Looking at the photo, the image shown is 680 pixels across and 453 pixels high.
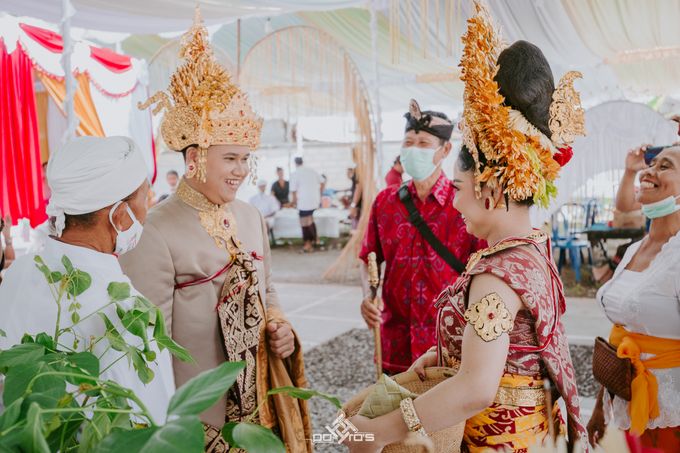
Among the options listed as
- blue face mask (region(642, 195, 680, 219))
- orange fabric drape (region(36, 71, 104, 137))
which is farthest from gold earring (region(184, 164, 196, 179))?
orange fabric drape (region(36, 71, 104, 137))

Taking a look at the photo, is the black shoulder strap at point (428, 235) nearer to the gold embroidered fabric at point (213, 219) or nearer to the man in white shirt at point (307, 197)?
the gold embroidered fabric at point (213, 219)

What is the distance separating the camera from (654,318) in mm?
2070

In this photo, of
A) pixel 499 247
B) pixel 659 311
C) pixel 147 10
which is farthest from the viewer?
pixel 147 10

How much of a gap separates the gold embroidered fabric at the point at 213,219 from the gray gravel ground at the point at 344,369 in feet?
6.24

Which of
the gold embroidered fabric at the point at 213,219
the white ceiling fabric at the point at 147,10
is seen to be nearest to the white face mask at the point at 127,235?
the gold embroidered fabric at the point at 213,219

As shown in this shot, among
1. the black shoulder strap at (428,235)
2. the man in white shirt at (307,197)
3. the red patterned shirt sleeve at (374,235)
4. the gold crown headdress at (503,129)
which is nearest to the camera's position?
the gold crown headdress at (503,129)

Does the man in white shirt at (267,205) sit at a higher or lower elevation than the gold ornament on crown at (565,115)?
lower

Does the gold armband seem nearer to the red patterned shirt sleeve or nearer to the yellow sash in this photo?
the yellow sash

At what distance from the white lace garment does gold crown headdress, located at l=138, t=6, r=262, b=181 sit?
1.49 metres

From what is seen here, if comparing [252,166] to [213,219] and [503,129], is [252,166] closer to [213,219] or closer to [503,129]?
[213,219]

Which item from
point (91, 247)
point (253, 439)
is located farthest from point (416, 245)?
point (253, 439)

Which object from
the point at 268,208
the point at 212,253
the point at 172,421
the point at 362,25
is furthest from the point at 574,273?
the point at 172,421

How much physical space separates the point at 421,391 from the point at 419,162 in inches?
53.3

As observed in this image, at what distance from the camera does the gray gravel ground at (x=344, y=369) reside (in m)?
4.07
